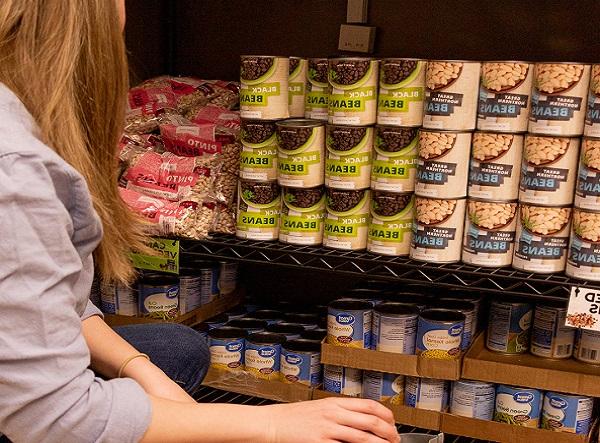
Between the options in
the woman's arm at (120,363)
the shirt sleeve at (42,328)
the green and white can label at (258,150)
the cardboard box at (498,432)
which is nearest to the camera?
the shirt sleeve at (42,328)

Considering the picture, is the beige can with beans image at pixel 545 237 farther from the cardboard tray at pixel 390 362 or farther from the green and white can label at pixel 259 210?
the green and white can label at pixel 259 210

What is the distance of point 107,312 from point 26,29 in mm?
1202

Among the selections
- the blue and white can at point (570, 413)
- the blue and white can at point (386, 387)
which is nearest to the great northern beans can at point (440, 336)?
the blue and white can at point (386, 387)

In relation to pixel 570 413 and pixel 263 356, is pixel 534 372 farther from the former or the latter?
pixel 263 356

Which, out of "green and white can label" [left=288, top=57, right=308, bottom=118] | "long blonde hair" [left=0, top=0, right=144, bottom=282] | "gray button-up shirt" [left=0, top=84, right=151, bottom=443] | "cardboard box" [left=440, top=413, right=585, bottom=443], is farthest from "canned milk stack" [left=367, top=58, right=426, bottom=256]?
"gray button-up shirt" [left=0, top=84, right=151, bottom=443]

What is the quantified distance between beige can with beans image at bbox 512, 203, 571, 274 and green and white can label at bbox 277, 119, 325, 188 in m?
0.48

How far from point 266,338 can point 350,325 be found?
26cm

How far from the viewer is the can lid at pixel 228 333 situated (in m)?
1.91

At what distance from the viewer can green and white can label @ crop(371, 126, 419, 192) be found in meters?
1.58

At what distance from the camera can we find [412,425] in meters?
1.75

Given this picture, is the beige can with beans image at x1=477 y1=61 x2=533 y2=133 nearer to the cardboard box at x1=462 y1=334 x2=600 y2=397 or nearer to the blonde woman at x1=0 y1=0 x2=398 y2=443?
the cardboard box at x1=462 y1=334 x2=600 y2=397

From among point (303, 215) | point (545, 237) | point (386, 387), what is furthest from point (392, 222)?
point (386, 387)

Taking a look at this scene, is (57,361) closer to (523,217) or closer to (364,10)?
(523,217)

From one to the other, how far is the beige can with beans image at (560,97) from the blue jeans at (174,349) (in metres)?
0.87
